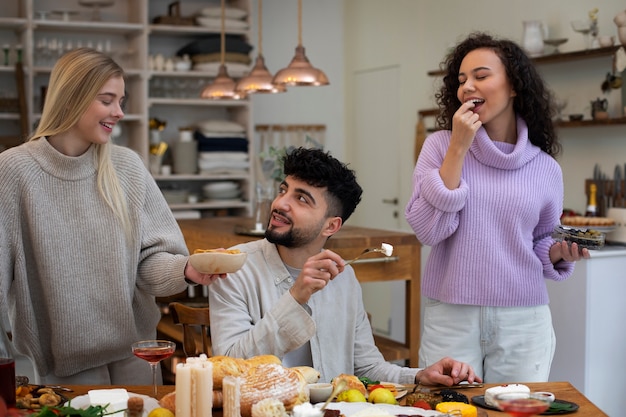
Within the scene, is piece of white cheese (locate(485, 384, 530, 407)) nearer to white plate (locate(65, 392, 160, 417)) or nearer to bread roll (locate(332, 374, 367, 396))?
bread roll (locate(332, 374, 367, 396))

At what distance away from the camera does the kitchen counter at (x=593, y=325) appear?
4.30 metres

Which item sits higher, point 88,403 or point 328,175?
point 328,175

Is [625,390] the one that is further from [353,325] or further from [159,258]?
[159,258]

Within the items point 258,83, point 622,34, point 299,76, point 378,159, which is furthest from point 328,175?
point 378,159

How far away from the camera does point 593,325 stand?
14.1 ft

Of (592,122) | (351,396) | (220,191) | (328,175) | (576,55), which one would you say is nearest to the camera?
(351,396)

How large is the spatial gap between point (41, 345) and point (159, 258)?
44cm

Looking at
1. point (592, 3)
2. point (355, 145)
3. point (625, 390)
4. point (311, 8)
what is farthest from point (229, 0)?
point (625, 390)

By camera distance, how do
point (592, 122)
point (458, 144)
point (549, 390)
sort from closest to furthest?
point (549, 390) < point (458, 144) < point (592, 122)

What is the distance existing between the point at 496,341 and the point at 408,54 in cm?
465

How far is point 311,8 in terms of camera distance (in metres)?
7.68

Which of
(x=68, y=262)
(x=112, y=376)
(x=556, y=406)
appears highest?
(x=68, y=262)

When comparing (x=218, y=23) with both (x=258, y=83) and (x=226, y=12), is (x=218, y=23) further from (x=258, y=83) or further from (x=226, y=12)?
(x=258, y=83)

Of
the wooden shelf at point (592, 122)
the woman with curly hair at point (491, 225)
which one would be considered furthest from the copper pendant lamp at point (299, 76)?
the woman with curly hair at point (491, 225)
